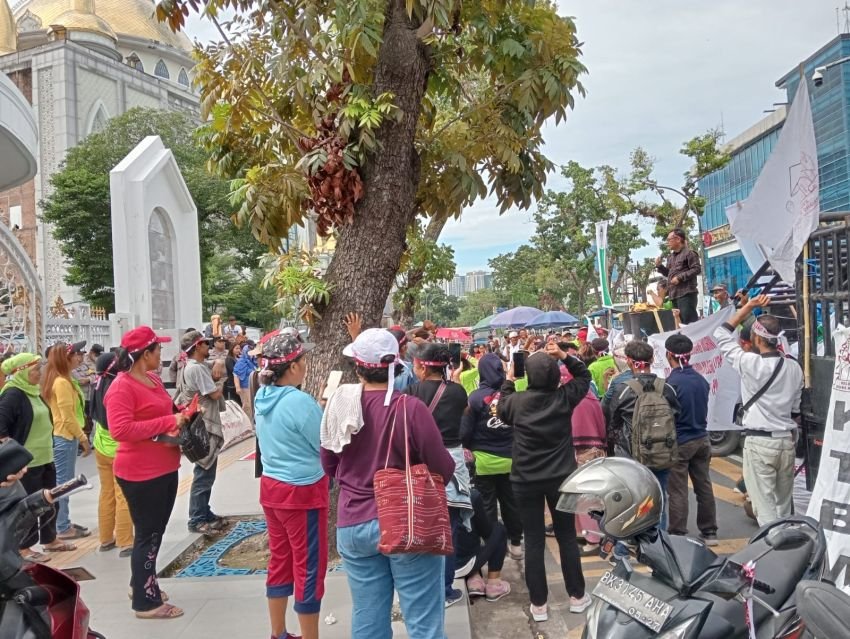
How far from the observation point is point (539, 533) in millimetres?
4605

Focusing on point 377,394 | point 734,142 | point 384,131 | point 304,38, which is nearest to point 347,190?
point 384,131

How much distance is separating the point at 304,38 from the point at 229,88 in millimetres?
745

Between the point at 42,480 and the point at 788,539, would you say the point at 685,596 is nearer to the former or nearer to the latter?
the point at 788,539

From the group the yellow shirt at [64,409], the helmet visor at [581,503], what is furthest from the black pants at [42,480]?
the helmet visor at [581,503]

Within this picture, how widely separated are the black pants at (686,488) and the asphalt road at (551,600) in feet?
0.83

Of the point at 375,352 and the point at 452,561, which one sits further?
the point at 452,561

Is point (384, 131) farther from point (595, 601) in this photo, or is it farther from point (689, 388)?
point (595, 601)

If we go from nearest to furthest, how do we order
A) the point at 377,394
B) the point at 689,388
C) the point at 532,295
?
the point at 377,394
the point at 689,388
the point at 532,295

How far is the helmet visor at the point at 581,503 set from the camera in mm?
2510

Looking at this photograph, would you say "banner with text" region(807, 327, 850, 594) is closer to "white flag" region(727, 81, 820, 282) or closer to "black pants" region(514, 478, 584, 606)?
"white flag" region(727, 81, 820, 282)

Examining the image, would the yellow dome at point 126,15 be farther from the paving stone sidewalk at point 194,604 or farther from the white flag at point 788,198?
the white flag at point 788,198

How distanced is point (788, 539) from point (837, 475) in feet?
4.53

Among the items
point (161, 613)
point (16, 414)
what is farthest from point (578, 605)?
point (16, 414)

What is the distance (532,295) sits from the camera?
47.7m
